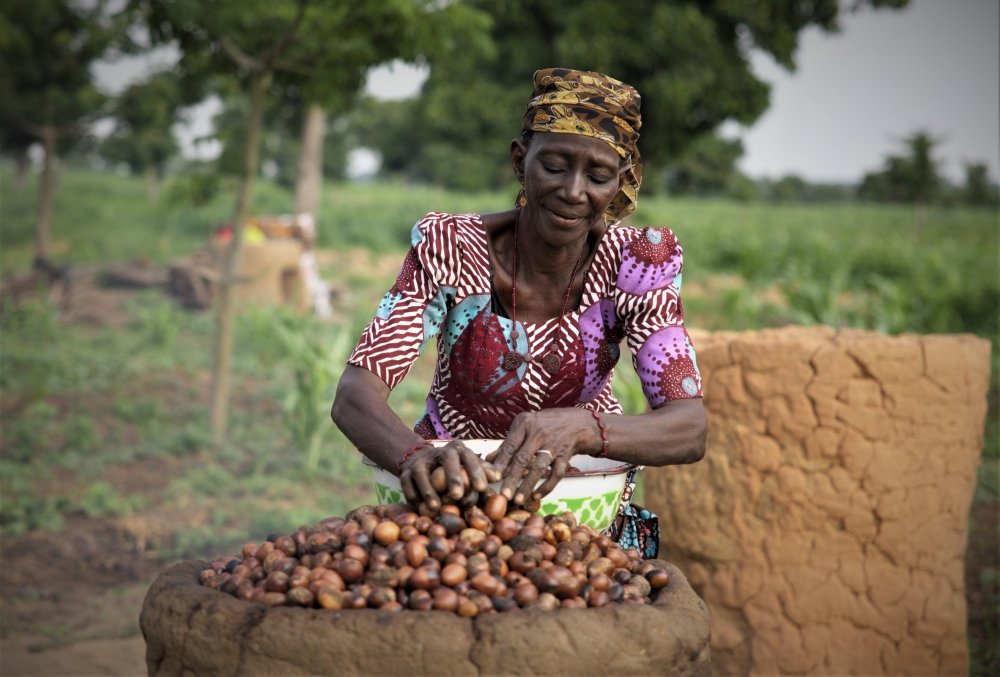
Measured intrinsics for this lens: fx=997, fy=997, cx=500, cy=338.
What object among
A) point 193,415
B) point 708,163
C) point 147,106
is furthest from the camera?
point 708,163

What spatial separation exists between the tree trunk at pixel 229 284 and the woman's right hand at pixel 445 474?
16.6 ft

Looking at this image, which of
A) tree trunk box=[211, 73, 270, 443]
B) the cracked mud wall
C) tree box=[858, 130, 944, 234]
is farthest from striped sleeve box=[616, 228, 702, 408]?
tree box=[858, 130, 944, 234]

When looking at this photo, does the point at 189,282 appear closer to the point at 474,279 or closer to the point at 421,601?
the point at 474,279

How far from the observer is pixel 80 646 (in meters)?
3.96

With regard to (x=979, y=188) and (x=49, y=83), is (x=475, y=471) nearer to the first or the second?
(x=49, y=83)

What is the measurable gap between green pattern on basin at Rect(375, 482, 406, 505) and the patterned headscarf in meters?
0.85

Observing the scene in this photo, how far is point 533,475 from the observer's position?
187 cm

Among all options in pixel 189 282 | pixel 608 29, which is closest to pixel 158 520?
pixel 189 282

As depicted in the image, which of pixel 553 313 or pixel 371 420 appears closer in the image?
pixel 371 420

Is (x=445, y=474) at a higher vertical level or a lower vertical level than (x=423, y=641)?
higher

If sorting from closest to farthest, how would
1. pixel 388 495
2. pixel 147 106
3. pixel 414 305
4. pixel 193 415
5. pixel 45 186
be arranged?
pixel 388 495
pixel 414 305
pixel 193 415
pixel 147 106
pixel 45 186

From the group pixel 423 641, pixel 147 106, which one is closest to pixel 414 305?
pixel 423 641

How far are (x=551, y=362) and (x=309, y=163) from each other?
1294cm

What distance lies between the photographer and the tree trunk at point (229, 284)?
259 inches
